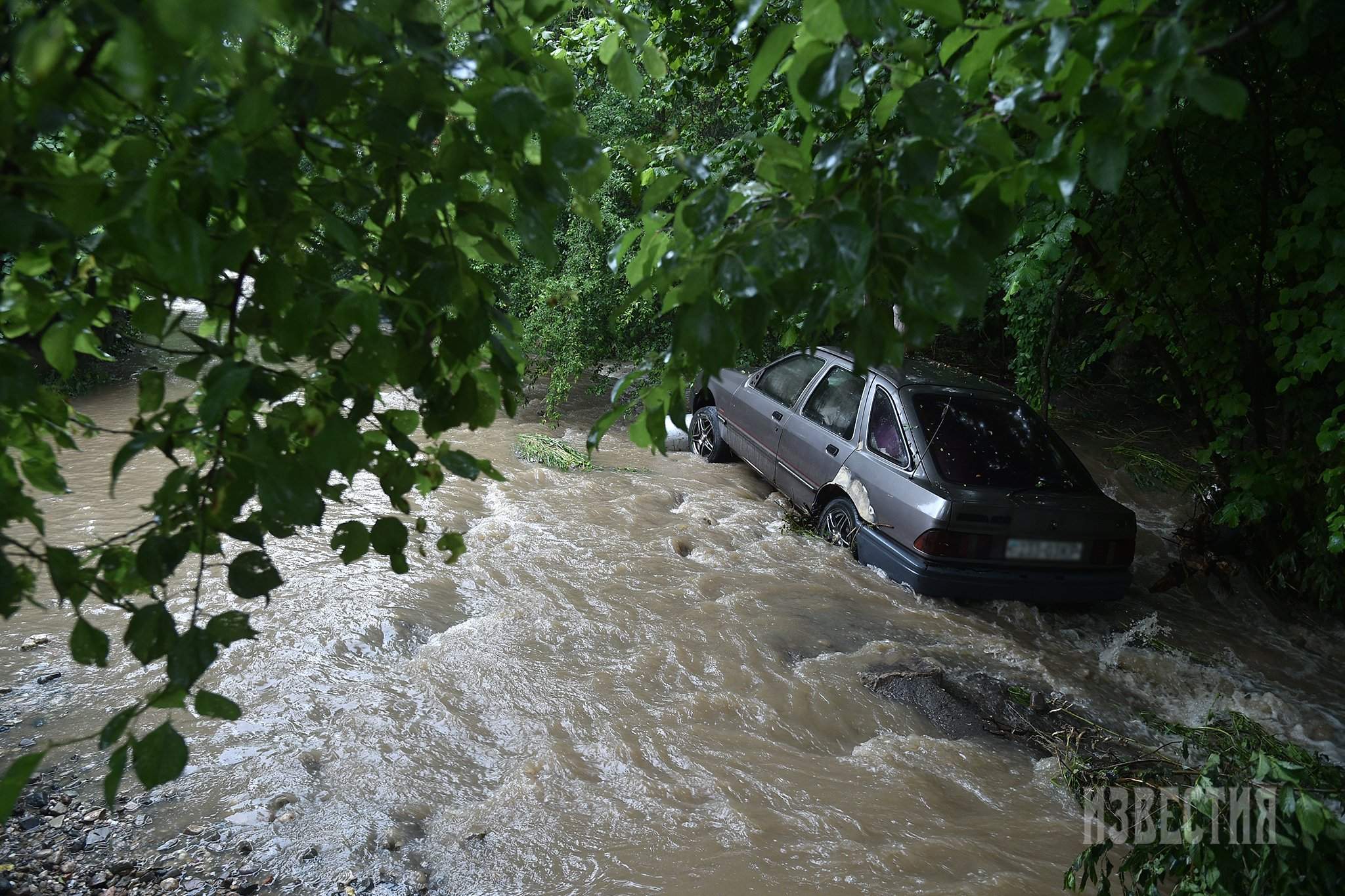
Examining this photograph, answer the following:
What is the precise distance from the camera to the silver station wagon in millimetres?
5539

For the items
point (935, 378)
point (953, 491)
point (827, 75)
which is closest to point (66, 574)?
point (827, 75)

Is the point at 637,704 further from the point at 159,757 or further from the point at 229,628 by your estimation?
the point at 159,757

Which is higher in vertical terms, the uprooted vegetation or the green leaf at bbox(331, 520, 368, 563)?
the green leaf at bbox(331, 520, 368, 563)

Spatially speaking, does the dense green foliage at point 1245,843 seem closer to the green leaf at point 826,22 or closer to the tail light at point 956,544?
the green leaf at point 826,22

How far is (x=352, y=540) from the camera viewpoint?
160 cm

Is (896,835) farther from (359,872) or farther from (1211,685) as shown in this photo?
(1211,685)

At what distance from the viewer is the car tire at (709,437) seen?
28.3 feet

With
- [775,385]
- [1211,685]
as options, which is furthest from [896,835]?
[775,385]

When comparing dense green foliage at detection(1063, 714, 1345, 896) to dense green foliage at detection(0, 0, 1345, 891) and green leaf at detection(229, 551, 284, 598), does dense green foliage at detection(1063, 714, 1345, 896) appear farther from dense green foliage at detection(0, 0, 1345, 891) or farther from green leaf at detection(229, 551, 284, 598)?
green leaf at detection(229, 551, 284, 598)

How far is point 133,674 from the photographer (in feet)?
13.8

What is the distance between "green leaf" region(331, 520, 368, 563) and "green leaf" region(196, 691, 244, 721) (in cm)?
33

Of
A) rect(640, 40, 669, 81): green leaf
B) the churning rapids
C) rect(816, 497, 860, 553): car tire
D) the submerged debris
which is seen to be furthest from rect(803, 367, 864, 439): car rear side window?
rect(640, 40, 669, 81): green leaf

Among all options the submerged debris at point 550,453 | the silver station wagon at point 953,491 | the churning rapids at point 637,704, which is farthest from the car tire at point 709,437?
the churning rapids at point 637,704

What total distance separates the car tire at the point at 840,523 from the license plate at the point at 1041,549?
1078 millimetres
